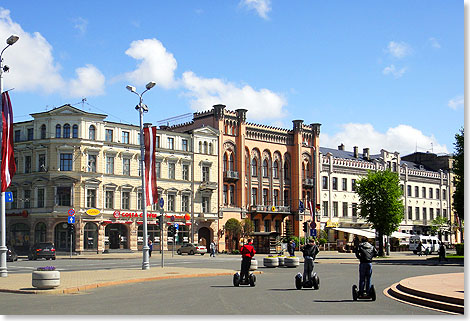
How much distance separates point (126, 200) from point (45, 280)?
158 ft

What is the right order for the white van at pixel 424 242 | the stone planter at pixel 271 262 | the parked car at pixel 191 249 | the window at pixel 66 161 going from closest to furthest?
the stone planter at pixel 271 262
the window at pixel 66 161
the parked car at pixel 191 249
the white van at pixel 424 242

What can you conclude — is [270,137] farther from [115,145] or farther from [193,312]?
[193,312]

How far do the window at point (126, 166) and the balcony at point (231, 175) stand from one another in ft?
40.1

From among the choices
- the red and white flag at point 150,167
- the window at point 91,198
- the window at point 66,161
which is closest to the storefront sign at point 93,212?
the window at point 91,198

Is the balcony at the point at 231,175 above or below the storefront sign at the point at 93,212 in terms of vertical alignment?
above

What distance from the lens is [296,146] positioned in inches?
3287

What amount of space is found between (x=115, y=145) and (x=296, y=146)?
25.6m

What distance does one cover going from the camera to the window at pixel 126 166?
68.7m

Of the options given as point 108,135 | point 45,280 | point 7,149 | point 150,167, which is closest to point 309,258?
point 45,280

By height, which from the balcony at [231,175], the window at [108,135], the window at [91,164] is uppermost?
the window at [108,135]

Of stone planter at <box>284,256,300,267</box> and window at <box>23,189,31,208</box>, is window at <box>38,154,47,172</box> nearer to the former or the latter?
window at <box>23,189,31,208</box>

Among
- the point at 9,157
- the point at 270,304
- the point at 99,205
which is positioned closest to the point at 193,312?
the point at 270,304

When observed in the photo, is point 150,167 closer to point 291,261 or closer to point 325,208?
point 291,261

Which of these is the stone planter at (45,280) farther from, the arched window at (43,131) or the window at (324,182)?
the window at (324,182)
